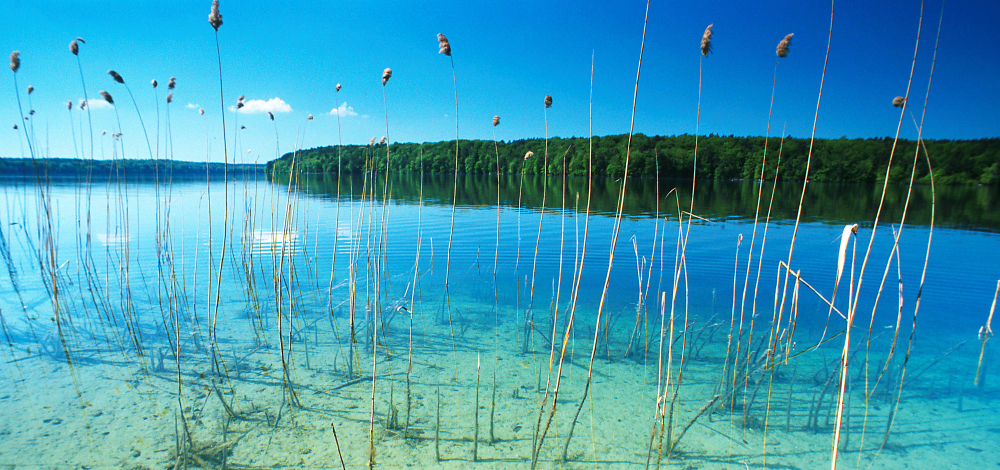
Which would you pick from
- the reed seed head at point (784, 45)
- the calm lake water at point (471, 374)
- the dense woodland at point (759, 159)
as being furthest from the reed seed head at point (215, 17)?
the dense woodland at point (759, 159)

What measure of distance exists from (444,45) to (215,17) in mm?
1712

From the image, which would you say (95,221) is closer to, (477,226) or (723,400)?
(477,226)

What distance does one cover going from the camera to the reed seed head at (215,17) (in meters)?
3.15

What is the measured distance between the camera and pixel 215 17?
3.17m

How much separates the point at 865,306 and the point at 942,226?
48.4 feet

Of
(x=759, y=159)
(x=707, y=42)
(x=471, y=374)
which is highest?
(x=759, y=159)

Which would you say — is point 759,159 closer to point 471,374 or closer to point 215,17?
Answer: point 471,374

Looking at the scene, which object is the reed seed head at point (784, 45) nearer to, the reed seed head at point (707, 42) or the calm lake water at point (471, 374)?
the reed seed head at point (707, 42)

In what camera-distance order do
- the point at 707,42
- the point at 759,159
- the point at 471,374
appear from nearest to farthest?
the point at 707,42 < the point at 471,374 < the point at 759,159

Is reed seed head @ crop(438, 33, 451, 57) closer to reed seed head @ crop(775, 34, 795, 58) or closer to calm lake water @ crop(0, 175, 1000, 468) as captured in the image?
calm lake water @ crop(0, 175, 1000, 468)

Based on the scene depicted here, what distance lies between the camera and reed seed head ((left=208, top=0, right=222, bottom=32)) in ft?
10.3

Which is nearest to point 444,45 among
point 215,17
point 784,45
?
point 215,17

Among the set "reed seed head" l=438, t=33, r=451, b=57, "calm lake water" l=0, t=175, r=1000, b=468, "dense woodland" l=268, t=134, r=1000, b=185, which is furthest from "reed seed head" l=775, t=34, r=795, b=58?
"dense woodland" l=268, t=134, r=1000, b=185

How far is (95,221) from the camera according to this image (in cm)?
1464
